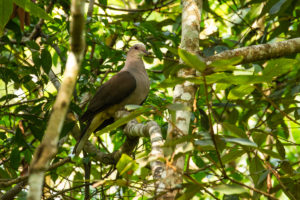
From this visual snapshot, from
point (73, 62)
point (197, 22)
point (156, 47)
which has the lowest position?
point (73, 62)

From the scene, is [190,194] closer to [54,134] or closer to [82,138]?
[54,134]

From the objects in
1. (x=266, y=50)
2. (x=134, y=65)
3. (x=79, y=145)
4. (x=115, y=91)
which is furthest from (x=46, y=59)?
(x=266, y=50)

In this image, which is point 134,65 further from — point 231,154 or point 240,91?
point 240,91

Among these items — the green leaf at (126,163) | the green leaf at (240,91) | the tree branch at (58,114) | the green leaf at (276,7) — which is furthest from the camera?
the green leaf at (276,7)

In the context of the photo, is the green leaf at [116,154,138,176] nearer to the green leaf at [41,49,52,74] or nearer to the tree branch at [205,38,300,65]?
the tree branch at [205,38,300,65]

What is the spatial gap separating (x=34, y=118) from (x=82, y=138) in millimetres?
510

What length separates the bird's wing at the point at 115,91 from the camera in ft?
12.4

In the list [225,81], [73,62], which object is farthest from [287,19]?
[73,62]

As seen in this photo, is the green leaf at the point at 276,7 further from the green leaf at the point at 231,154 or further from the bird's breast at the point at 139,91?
the green leaf at the point at 231,154

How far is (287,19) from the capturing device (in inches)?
143

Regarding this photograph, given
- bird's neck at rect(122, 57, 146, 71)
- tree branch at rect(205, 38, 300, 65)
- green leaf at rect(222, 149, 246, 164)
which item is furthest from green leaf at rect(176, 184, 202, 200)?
bird's neck at rect(122, 57, 146, 71)

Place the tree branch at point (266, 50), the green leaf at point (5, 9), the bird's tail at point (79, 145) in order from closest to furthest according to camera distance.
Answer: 1. the green leaf at point (5, 9)
2. the tree branch at point (266, 50)
3. the bird's tail at point (79, 145)

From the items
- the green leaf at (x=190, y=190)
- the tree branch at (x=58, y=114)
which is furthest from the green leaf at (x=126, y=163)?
the tree branch at (x=58, y=114)

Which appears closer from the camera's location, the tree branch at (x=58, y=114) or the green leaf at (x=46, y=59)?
the tree branch at (x=58, y=114)
